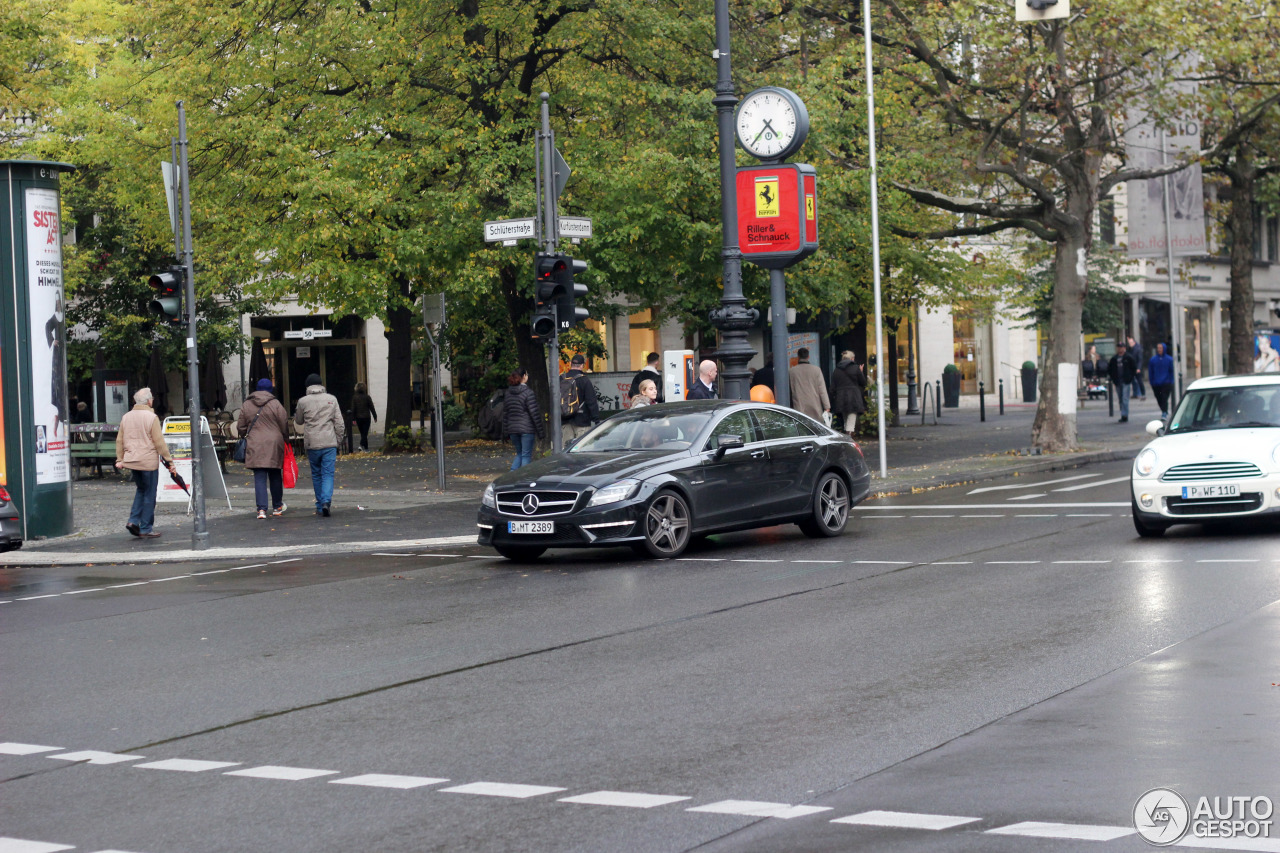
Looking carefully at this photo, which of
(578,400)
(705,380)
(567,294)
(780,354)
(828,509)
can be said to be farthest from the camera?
(578,400)

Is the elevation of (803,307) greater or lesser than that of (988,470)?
greater

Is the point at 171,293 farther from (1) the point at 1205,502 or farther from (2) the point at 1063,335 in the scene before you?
(2) the point at 1063,335

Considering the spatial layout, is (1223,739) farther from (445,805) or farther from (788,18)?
(788,18)

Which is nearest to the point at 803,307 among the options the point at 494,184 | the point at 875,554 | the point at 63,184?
the point at 494,184

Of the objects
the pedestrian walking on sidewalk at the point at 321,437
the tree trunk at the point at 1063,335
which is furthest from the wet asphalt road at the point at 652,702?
the tree trunk at the point at 1063,335

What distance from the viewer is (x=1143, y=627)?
9.42 m

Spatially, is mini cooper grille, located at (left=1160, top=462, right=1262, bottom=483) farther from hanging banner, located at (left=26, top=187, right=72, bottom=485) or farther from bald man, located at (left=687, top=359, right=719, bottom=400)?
hanging banner, located at (left=26, top=187, right=72, bottom=485)

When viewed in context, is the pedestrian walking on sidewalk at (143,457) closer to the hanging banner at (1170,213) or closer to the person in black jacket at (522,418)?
the person in black jacket at (522,418)

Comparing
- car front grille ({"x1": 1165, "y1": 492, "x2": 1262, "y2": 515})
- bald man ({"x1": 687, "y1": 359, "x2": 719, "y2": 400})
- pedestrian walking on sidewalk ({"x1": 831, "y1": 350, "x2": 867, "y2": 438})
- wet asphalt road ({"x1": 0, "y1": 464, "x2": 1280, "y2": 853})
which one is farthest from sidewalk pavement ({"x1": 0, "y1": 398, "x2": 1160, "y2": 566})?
car front grille ({"x1": 1165, "y1": 492, "x2": 1262, "y2": 515})

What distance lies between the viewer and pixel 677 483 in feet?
47.6

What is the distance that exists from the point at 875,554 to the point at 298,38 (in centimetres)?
1515

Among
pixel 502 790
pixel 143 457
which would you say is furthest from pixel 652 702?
pixel 143 457

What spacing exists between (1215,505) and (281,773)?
986 centimetres

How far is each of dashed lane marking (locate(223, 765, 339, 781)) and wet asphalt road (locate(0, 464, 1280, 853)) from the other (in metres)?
0.02
